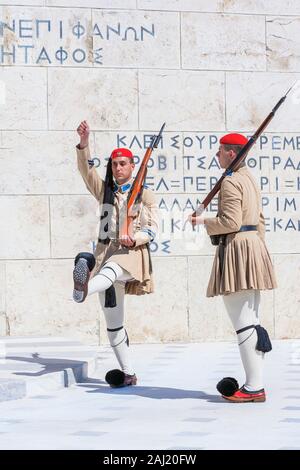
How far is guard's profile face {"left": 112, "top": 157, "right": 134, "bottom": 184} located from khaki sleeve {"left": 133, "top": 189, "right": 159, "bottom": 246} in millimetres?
197

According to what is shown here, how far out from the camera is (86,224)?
11.4 meters

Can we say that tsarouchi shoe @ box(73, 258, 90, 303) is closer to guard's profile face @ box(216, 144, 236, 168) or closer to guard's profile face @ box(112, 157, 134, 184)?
guard's profile face @ box(112, 157, 134, 184)

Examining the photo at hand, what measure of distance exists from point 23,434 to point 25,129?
5707mm

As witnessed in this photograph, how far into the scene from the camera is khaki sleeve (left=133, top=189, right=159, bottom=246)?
813 centimetres

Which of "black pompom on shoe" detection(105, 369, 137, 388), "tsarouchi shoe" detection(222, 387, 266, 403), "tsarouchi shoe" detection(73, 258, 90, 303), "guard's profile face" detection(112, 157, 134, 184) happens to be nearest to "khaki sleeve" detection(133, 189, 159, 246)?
"guard's profile face" detection(112, 157, 134, 184)

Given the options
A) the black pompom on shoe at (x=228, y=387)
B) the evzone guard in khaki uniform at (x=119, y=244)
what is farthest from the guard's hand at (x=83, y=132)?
the black pompom on shoe at (x=228, y=387)

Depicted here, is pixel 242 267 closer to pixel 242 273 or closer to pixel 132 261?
pixel 242 273

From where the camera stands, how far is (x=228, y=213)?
7.29m

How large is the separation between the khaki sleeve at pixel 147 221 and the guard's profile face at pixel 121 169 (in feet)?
0.65

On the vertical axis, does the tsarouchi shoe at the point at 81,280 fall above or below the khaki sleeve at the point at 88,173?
below

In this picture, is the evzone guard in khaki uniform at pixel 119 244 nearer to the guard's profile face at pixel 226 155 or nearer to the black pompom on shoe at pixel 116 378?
the black pompom on shoe at pixel 116 378

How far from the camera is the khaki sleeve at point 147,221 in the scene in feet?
26.7
